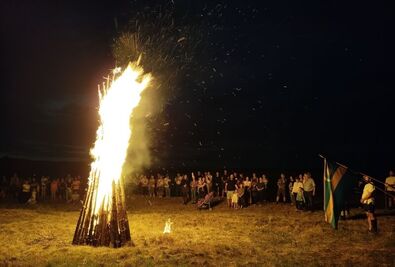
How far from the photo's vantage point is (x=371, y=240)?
12.1 meters

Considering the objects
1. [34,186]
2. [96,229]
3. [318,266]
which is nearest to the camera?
[318,266]

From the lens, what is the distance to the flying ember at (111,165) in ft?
38.3

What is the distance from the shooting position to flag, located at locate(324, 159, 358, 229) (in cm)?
1320

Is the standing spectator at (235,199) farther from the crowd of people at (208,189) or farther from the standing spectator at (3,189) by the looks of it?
the standing spectator at (3,189)

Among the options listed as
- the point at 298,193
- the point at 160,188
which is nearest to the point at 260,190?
the point at 298,193

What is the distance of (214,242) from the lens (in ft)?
40.0

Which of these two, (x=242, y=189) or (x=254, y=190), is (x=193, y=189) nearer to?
(x=242, y=189)

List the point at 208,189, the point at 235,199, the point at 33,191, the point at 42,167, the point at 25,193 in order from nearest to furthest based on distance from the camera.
→ the point at 235,199 < the point at 208,189 < the point at 25,193 < the point at 33,191 < the point at 42,167

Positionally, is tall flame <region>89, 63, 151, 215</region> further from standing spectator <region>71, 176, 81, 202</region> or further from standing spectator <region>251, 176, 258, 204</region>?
standing spectator <region>71, 176, 81, 202</region>

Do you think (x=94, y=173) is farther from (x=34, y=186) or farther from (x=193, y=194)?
(x=34, y=186)

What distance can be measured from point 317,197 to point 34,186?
1841 cm

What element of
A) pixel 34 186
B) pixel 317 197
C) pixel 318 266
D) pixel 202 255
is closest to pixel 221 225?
pixel 202 255

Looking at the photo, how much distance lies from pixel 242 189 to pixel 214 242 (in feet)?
30.6

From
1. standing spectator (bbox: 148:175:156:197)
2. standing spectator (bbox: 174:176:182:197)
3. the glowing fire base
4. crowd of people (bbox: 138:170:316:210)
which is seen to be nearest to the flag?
crowd of people (bbox: 138:170:316:210)
